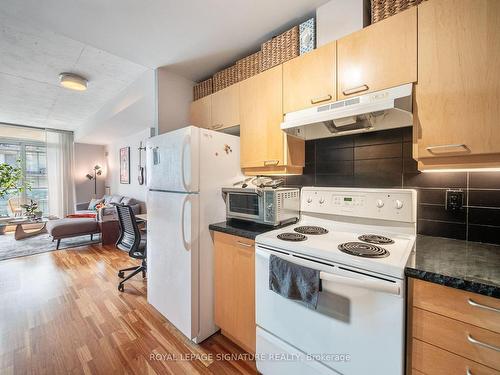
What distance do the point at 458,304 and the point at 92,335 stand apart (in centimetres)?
245

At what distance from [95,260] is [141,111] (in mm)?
2520

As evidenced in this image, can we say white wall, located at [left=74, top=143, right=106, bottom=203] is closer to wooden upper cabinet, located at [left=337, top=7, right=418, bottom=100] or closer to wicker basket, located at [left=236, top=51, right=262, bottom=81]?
wicker basket, located at [left=236, top=51, right=262, bottom=81]

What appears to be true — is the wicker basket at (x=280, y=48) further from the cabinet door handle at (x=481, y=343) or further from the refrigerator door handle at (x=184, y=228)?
the cabinet door handle at (x=481, y=343)

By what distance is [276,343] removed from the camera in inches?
51.6

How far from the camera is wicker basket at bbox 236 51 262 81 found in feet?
6.16

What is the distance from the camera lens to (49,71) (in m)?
2.71

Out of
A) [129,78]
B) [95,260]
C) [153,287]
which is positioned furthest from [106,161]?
[153,287]

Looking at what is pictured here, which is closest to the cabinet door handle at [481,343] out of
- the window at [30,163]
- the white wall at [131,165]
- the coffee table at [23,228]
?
the white wall at [131,165]

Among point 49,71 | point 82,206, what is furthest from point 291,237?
point 82,206

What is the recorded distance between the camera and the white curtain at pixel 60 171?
5.93 metres

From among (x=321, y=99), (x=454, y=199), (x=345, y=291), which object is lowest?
(x=345, y=291)

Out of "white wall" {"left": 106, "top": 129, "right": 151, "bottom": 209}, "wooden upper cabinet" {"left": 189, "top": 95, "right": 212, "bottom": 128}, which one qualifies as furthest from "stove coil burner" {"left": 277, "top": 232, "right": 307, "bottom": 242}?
"white wall" {"left": 106, "top": 129, "right": 151, "bottom": 209}

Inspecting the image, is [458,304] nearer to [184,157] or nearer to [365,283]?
[365,283]

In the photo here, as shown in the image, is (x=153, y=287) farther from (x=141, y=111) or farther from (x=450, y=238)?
(x=141, y=111)
